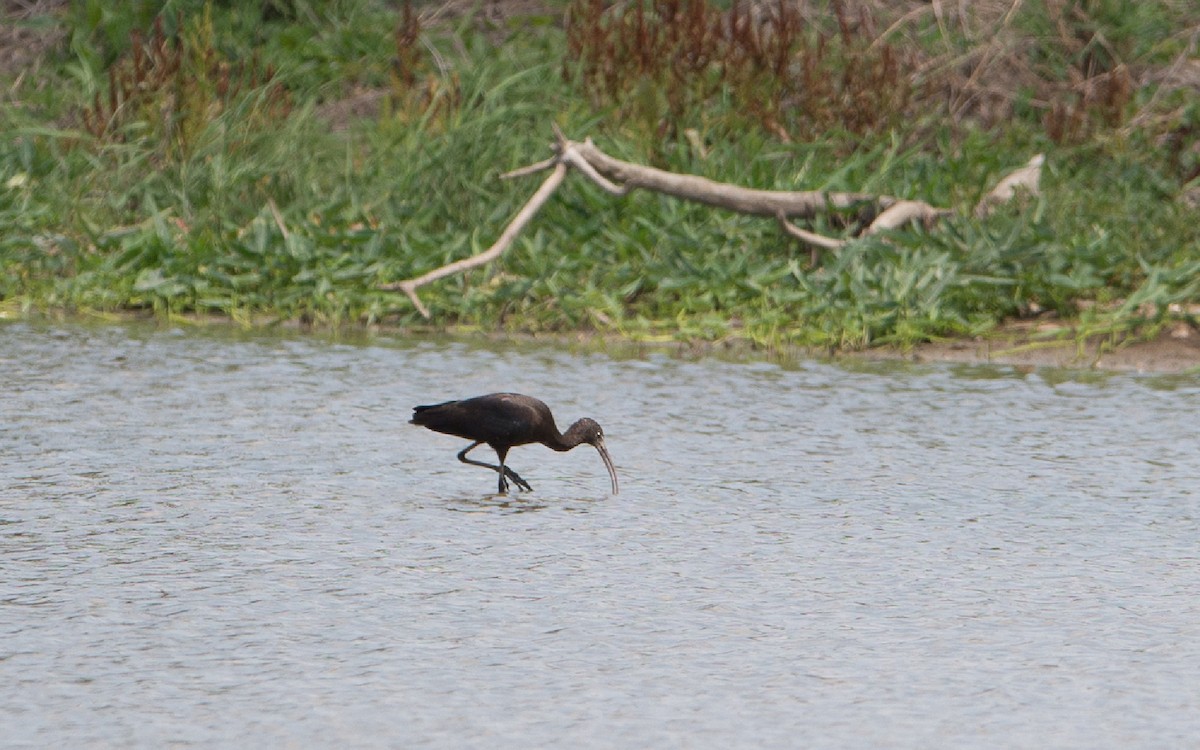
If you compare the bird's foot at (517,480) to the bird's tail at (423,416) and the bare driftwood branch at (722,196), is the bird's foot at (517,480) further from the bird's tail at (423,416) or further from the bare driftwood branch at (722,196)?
the bare driftwood branch at (722,196)

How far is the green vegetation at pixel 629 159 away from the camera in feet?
34.0

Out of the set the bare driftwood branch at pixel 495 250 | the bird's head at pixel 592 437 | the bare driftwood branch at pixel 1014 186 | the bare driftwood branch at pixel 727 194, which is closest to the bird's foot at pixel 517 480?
the bird's head at pixel 592 437

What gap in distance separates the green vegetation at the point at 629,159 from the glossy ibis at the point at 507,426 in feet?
11.1

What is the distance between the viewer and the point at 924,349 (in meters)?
9.87

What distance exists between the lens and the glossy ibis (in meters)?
6.58

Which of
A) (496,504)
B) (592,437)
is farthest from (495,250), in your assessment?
(496,504)

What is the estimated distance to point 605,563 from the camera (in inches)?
215

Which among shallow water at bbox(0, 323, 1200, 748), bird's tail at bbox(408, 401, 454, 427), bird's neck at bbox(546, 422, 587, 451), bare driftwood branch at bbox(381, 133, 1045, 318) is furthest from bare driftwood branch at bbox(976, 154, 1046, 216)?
bird's tail at bbox(408, 401, 454, 427)

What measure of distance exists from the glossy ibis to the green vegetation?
3.37 meters

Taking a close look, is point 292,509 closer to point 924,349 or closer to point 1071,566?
point 1071,566

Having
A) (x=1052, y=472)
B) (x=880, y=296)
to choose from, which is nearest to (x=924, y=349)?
(x=880, y=296)

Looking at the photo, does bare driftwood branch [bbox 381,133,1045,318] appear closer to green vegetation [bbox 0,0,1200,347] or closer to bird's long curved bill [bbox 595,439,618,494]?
Result: green vegetation [bbox 0,0,1200,347]

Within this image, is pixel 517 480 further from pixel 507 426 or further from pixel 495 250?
pixel 495 250

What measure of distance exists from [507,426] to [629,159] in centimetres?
537
